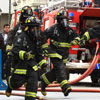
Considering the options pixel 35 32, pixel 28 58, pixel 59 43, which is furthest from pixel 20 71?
pixel 59 43

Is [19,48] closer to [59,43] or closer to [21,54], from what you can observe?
[21,54]

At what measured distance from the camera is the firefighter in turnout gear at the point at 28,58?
8.75 m

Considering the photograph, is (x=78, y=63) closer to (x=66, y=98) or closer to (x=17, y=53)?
(x=66, y=98)

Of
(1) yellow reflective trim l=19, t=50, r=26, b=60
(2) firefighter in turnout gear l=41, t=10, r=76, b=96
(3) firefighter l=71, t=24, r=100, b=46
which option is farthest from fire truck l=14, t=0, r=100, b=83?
(1) yellow reflective trim l=19, t=50, r=26, b=60

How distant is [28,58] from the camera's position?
342 inches

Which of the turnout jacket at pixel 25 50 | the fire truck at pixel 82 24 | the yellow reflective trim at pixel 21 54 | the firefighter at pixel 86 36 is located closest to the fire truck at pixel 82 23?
the fire truck at pixel 82 24

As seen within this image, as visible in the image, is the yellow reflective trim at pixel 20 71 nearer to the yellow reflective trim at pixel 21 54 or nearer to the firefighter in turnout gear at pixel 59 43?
the yellow reflective trim at pixel 21 54

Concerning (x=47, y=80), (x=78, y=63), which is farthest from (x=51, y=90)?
(x=78, y=63)

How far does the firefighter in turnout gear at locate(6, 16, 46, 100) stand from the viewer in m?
8.75

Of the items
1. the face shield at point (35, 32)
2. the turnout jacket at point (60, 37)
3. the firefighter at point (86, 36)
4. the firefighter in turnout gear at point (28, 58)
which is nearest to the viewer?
the firefighter in turnout gear at point (28, 58)

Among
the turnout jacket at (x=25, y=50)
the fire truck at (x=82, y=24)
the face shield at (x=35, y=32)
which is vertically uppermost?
the face shield at (x=35, y=32)

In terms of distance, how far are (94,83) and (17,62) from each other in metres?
5.63

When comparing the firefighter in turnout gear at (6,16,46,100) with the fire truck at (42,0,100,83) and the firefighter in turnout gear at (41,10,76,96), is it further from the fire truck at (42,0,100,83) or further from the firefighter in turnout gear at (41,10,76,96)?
the fire truck at (42,0,100,83)

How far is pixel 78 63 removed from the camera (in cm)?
1350
